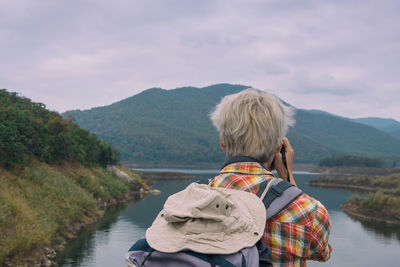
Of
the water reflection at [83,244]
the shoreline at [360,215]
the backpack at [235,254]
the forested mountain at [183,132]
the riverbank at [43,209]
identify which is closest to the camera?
the backpack at [235,254]

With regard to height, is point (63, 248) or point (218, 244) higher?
point (218, 244)

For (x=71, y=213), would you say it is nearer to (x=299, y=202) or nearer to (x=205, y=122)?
(x=299, y=202)

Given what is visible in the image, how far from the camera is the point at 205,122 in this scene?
140000 millimetres

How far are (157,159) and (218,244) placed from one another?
94418 millimetres

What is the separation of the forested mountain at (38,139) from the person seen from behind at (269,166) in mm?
17306

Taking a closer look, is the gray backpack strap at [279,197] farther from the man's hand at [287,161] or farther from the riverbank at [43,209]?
the riverbank at [43,209]

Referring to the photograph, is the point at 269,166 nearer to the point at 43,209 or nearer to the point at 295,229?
the point at 295,229

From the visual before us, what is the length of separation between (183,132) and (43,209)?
338 ft

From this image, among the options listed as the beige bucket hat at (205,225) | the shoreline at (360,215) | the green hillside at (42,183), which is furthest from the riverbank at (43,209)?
the shoreline at (360,215)

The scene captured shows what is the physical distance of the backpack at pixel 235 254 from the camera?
128cm

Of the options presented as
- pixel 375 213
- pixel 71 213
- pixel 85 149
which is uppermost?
pixel 85 149

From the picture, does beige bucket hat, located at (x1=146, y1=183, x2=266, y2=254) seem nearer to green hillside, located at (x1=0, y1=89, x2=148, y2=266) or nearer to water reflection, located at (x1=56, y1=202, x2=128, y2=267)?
green hillside, located at (x1=0, y1=89, x2=148, y2=266)

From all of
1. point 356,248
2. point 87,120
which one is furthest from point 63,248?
point 87,120

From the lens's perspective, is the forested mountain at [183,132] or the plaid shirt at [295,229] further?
the forested mountain at [183,132]
